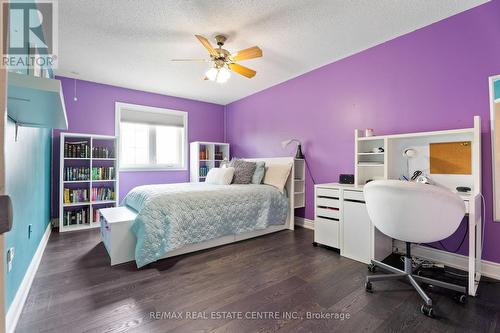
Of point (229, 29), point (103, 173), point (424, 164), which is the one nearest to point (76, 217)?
point (103, 173)

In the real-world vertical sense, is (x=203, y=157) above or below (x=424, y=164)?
above

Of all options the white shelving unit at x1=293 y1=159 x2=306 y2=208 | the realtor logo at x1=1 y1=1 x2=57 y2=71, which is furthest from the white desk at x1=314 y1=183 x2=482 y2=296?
the realtor logo at x1=1 y1=1 x2=57 y2=71

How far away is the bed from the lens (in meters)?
2.22

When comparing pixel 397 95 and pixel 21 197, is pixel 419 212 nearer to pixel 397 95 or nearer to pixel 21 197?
pixel 397 95

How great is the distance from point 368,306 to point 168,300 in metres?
1.41

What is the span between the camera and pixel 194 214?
2486mm

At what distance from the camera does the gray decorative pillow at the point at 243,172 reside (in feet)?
11.5

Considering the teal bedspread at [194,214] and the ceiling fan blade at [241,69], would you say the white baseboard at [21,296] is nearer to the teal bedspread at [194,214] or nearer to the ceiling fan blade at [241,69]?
the teal bedspread at [194,214]

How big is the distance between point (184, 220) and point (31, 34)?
6.99ft

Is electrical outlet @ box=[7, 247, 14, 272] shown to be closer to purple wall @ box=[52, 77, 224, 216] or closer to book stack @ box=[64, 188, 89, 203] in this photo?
book stack @ box=[64, 188, 89, 203]

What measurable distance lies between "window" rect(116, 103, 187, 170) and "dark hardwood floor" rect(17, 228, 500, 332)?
7.23 ft

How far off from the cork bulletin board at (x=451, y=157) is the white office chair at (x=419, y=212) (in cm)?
79

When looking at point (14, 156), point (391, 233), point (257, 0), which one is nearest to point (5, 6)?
point (14, 156)

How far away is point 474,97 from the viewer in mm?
2094
